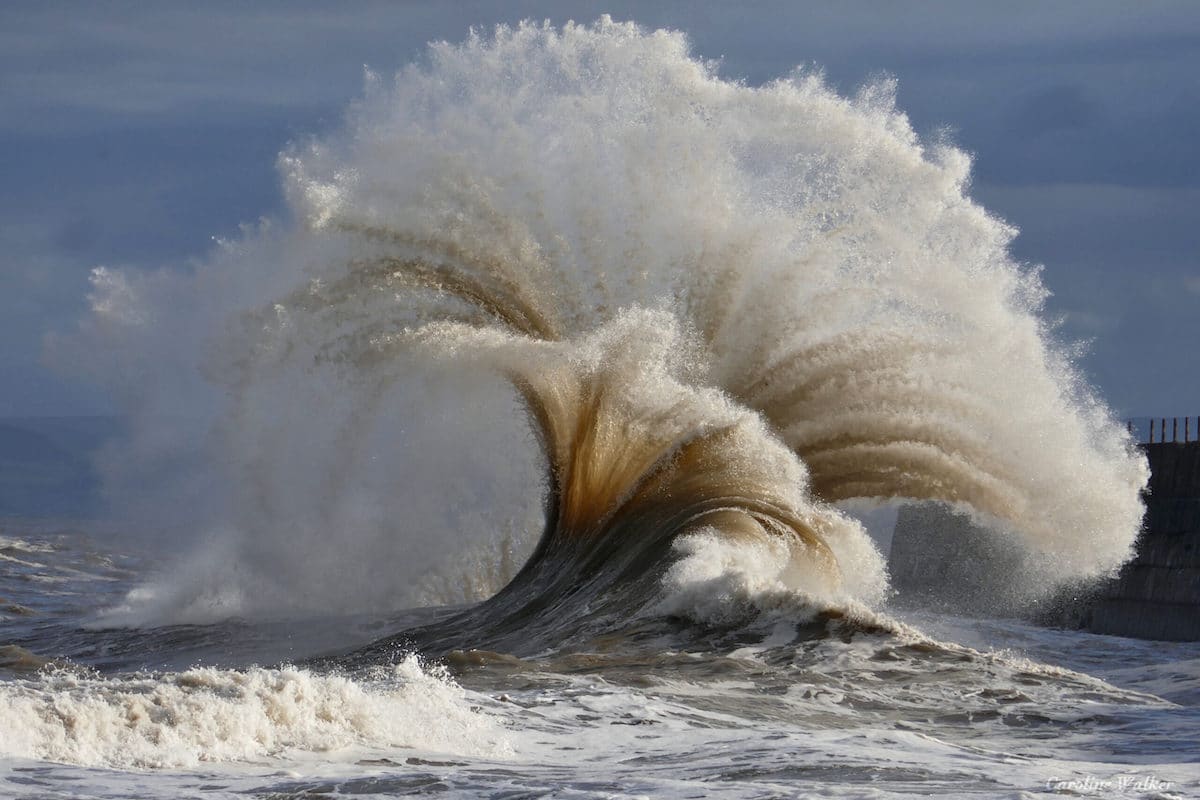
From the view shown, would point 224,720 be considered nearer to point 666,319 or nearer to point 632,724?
point 632,724

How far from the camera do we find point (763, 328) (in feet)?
80.0

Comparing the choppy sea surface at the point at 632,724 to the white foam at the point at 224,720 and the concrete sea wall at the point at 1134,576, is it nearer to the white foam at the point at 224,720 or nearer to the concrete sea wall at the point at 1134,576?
the white foam at the point at 224,720

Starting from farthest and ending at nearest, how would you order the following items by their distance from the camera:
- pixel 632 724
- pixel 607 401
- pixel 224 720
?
pixel 607 401, pixel 632 724, pixel 224 720

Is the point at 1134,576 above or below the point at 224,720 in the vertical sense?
above

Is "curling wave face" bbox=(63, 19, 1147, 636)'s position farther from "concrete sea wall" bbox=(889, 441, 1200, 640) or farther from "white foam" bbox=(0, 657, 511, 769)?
"white foam" bbox=(0, 657, 511, 769)

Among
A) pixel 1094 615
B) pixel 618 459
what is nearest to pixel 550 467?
pixel 618 459

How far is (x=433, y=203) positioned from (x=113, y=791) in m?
15.9

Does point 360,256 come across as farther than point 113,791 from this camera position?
Yes

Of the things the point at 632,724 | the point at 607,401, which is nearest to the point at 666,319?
the point at 607,401

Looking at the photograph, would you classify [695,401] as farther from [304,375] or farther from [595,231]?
[304,375]

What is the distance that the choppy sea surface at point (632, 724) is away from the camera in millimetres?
9633

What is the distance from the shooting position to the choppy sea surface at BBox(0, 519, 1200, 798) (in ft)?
31.6

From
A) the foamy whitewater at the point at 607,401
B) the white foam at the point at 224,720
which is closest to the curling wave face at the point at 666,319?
the foamy whitewater at the point at 607,401

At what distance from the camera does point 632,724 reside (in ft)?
39.4
